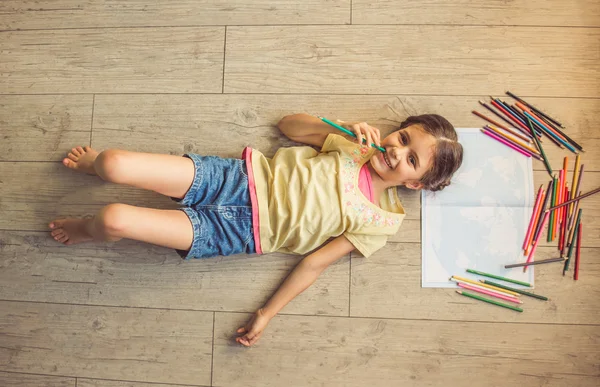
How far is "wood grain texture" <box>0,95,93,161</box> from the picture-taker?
1.15 metres

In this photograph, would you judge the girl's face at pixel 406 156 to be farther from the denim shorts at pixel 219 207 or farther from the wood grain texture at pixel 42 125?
the wood grain texture at pixel 42 125

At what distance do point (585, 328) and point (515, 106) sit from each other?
22.2 inches

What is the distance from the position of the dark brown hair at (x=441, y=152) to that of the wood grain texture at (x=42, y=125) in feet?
2.76

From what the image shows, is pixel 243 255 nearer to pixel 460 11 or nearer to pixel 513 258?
pixel 513 258

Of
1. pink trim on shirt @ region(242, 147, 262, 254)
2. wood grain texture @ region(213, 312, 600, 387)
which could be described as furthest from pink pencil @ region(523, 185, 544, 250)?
pink trim on shirt @ region(242, 147, 262, 254)

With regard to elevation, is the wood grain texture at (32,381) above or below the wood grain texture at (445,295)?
below

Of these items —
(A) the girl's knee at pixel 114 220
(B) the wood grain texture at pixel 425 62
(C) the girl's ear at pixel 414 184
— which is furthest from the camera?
(B) the wood grain texture at pixel 425 62

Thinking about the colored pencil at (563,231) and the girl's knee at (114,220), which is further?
the colored pencil at (563,231)

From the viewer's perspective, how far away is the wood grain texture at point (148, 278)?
1099 millimetres

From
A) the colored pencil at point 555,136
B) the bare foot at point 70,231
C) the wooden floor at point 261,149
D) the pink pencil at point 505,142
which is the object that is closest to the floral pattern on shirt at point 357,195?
the wooden floor at point 261,149

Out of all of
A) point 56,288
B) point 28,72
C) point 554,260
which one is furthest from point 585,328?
point 28,72

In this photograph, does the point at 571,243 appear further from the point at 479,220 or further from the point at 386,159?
the point at 386,159

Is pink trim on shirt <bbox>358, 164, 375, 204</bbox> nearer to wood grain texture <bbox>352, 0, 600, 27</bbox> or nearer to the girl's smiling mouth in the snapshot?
the girl's smiling mouth

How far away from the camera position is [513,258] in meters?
1.09
